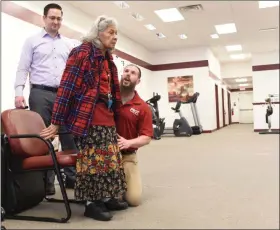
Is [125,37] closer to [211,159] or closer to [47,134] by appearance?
[211,159]

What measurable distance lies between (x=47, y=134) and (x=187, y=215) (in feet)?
3.39

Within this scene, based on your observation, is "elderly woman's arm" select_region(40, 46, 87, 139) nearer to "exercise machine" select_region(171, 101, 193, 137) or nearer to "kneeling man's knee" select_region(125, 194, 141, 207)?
"kneeling man's knee" select_region(125, 194, 141, 207)

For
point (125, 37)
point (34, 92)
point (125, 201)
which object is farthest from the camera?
point (125, 37)

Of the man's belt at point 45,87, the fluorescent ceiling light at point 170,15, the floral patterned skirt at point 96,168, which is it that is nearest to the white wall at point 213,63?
the fluorescent ceiling light at point 170,15

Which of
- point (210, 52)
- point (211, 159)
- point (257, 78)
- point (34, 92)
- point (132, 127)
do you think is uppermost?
point (210, 52)

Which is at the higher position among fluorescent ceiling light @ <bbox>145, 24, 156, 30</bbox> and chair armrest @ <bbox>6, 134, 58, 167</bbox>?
fluorescent ceiling light @ <bbox>145, 24, 156, 30</bbox>

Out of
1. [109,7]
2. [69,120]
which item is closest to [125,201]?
[69,120]

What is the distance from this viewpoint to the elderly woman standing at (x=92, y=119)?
1960 millimetres

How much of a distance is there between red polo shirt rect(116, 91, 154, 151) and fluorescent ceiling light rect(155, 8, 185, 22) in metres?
5.19

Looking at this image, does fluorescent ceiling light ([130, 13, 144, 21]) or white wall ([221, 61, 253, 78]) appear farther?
white wall ([221, 61, 253, 78])

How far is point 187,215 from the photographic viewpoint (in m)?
2.07

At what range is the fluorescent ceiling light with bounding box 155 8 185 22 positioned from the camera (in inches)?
282

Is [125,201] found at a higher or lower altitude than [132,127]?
lower

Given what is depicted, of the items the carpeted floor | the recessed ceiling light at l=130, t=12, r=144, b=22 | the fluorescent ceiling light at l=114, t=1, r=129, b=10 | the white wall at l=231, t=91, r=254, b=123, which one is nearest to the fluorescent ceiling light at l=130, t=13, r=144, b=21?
the recessed ceiling light at l=130, t=12, r=144, b=22
